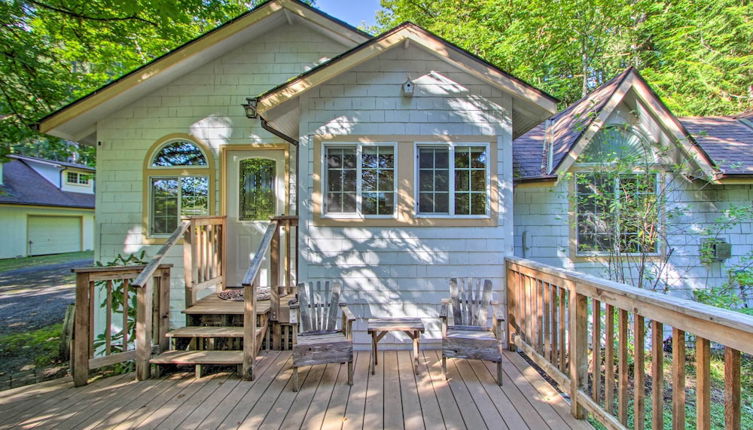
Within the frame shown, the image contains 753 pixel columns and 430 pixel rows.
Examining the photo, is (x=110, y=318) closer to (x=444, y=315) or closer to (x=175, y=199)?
(x=175, y=199)

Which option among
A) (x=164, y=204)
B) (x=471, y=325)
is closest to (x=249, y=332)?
(x=471, y=325)

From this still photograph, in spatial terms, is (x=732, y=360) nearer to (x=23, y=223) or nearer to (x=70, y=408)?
(x=70, y=408)

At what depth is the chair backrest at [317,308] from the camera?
146 inches

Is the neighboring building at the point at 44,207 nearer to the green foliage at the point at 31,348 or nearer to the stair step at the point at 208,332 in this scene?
the green foliage at the point at 31,348

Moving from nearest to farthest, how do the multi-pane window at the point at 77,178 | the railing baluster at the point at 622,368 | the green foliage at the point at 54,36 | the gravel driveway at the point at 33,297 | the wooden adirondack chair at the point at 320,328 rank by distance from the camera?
1. the railing baluster at the point at 622,368
2. the wooden adirondack chair at the point at 320,328
3. the green foliage at the point at 54,36
4. the gravel driveway at the point at 33,297
5. the multi-pane window at the point at 77,178

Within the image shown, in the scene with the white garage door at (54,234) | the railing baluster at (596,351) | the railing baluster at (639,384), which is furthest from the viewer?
the white garage door at (54,234)

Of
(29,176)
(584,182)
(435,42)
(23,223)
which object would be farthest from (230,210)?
(29,176)

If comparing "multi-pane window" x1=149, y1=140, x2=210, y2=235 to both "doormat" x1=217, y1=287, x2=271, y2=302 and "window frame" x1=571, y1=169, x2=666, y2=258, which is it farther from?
"window frame" x1=571, y1=169, x2=666, y2=258

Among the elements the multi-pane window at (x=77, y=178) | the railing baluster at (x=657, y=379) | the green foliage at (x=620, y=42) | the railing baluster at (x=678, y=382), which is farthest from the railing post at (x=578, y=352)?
the multi-pane window at (x=77, y=178)

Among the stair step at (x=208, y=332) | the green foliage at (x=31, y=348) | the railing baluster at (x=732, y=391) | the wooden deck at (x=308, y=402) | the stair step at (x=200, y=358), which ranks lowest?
the green foliage at (x=31, y=348)

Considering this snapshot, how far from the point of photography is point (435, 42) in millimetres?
4145

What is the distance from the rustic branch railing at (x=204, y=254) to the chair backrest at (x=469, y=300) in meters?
3.21

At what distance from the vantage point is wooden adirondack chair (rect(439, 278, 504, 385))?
3.23 meters

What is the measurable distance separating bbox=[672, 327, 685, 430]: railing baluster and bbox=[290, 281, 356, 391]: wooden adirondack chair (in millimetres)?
2353
